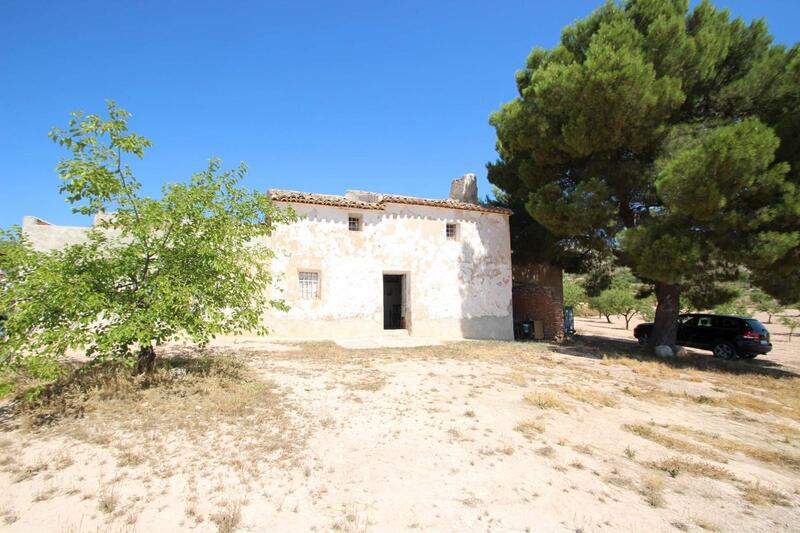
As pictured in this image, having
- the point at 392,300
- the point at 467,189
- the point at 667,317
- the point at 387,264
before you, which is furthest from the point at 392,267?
the point at 667,317

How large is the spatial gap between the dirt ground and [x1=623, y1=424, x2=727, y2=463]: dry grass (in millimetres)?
25

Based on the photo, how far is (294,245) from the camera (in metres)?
13.2

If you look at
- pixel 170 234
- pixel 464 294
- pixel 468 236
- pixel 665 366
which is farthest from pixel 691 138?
pixel 170 234

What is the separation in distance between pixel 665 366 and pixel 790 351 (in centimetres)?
1168

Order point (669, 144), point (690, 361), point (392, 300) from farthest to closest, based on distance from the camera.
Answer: point (392, 300) → point (690, 361) → point (669, 144)

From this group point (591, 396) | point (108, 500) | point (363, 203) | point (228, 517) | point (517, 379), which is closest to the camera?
→ point (228, 517)

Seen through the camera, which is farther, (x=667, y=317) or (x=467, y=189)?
(x=467, y=189)

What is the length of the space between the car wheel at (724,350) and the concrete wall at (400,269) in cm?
673

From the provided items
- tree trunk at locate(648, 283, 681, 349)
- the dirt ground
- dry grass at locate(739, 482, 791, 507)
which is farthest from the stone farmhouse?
dry grass at locate(739, 482, 791, 507)

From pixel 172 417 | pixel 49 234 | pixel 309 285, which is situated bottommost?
pixel 172 417

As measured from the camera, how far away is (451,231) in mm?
15664

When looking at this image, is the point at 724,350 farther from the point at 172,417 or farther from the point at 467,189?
the point at 172,417

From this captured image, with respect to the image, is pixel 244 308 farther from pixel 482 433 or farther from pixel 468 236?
pixel 468 236

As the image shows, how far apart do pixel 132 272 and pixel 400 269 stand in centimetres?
922
